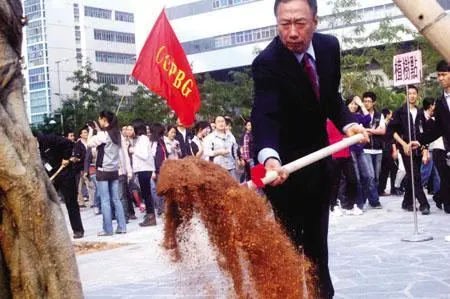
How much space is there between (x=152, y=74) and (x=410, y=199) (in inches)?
178

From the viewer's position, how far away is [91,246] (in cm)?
994

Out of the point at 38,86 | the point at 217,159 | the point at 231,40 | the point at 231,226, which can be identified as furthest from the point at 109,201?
the point at 38,86

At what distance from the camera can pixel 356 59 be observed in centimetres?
2969

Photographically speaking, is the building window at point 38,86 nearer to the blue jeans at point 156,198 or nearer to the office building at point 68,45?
the office building at point 68,45

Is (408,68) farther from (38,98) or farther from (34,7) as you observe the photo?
(34,7)

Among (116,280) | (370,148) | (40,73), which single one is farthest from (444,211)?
(40,73)

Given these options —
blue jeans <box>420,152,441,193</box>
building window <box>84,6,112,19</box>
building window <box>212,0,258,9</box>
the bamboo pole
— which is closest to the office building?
building window <box>84,6,112,19</box>

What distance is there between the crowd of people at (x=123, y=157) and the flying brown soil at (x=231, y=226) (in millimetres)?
5145

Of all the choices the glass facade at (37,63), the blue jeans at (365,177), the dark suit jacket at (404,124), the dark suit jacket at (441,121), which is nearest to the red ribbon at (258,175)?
the dark suit jacket at (441,121)

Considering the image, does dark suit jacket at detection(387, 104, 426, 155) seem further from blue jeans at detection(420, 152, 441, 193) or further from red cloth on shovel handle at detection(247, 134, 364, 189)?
red cloth on shovel handle at detection(247, 134, 364, 189)

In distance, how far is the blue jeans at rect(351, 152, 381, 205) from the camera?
39.4ft

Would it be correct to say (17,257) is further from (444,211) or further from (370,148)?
(370,148)

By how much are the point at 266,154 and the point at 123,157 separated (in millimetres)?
8442

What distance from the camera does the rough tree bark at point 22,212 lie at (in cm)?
389
